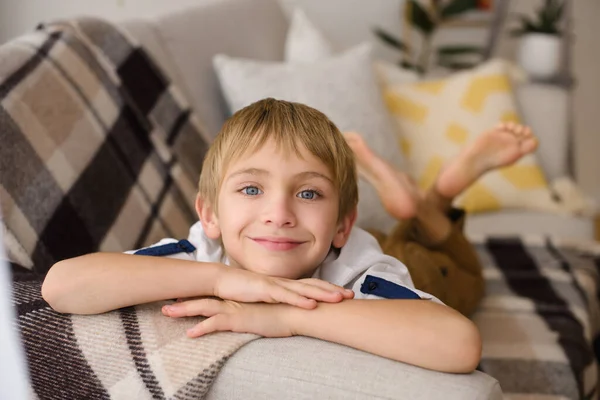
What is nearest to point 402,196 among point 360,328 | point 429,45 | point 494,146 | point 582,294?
point 494,146

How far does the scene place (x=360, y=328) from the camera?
0.87 metres

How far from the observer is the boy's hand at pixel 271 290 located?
0.93 m

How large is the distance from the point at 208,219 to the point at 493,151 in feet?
2.50

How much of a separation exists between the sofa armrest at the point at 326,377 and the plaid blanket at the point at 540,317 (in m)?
0.54

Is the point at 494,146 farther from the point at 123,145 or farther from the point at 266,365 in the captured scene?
the point at 266,365

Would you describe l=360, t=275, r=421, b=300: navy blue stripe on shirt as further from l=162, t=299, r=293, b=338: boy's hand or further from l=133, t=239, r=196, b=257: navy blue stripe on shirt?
l=133, t=239, r=196, b=257: navy blue stripe on shirt

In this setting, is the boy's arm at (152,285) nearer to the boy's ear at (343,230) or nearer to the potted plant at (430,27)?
the boy's ear at (343,230)

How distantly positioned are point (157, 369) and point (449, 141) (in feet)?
5.02

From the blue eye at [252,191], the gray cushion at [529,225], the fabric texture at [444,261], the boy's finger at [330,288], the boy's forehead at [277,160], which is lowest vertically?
the gray cushion at [529,225]

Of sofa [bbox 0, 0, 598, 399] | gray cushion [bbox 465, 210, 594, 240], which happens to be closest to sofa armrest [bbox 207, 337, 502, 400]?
sofa [bbox 0, 0, 598, 399]

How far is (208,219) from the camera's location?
3.80ft

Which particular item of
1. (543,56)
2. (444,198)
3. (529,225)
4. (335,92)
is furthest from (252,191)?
(543,56)

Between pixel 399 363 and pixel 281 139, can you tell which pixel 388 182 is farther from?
pixel 399 363

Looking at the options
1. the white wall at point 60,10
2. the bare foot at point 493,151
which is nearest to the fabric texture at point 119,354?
the bare foot at point 493,151
